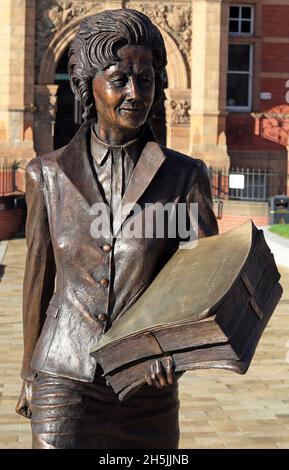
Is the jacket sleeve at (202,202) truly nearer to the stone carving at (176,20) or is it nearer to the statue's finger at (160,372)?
the statue's finger at (160,372)

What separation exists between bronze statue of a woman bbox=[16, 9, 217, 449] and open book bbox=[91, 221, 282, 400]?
181 millimetres

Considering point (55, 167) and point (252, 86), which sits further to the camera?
point (252, 86)

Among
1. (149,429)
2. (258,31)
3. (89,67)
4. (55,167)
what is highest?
(258,31)

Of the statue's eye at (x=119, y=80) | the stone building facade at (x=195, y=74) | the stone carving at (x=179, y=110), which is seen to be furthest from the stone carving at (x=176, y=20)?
the statue's eye at (x=119, y=80)

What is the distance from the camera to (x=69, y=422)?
3781mm

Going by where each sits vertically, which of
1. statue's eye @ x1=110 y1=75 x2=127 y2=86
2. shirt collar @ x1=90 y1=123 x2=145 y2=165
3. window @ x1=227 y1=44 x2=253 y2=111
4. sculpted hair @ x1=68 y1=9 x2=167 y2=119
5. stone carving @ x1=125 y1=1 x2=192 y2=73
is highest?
stone carving @ x1=125 y1=1 x2=192 y2=73

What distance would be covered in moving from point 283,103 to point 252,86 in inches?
39.1

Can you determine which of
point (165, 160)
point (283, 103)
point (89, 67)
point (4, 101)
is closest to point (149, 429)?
point (165, 160)

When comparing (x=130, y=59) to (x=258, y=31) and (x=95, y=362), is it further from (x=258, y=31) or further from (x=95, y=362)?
(x=258, y=31)

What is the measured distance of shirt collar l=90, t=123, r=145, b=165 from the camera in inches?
158

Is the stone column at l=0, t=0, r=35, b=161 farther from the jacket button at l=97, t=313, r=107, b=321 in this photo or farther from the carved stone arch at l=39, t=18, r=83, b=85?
the jacket button at l=97, t=313, r=107, b=321

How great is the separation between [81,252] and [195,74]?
1003 inches

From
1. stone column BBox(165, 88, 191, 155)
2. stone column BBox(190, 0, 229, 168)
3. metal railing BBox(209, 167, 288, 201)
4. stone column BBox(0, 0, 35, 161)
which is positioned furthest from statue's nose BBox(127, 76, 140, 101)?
stone column BBox(165, 88, 191, 155)

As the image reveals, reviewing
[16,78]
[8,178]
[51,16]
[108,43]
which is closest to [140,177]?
[108,43]
